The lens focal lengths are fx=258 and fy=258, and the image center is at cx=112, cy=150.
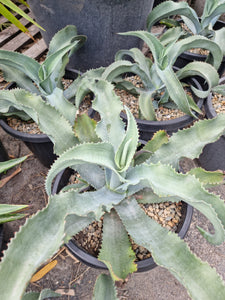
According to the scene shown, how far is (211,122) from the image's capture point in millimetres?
810

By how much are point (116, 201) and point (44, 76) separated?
60 cm

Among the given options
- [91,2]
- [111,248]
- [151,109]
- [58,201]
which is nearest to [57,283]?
[111,248]

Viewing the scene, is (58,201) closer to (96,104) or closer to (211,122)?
(96,104)

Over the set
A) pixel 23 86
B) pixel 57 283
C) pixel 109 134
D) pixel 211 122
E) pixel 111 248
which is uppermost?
pixel 23 86

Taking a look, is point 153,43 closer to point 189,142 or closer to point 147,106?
point 147,106

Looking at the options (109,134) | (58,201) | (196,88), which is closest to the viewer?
(58,201)

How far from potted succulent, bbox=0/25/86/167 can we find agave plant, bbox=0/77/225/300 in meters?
0.16

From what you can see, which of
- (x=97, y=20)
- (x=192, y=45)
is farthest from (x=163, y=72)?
(x=97, y=20)

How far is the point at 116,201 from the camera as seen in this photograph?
773mm

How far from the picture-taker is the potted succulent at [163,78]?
1.04 metres

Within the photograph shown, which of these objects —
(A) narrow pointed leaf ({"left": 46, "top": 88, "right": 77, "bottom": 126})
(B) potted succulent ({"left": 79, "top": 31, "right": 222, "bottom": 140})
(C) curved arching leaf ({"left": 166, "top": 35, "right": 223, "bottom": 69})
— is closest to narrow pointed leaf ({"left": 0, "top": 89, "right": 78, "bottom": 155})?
(A) narrow pointed leaf ({"left": 46, "top": 88, "right": 77, "bottom": 126})

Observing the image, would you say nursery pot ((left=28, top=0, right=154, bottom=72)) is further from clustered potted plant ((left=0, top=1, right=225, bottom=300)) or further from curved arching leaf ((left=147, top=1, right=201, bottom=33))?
clustered potted plant ((left=0, top=1, right=225, bottom=300))

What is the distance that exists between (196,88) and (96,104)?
0.68 m

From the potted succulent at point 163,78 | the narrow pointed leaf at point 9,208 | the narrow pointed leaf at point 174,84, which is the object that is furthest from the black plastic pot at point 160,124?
the narrow pointed leaf at point 9,208
